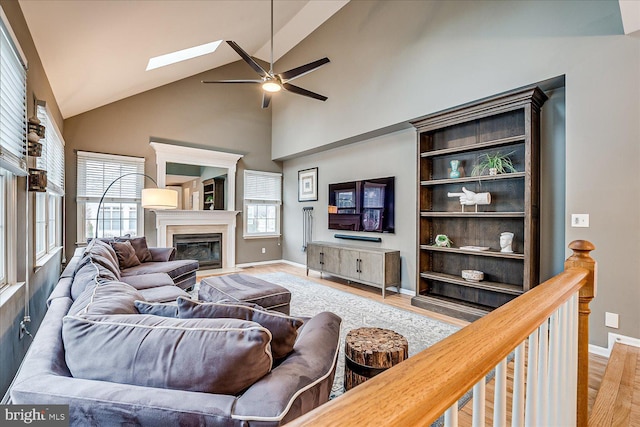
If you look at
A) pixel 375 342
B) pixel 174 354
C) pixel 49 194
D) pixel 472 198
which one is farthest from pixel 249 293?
pixel 49 194

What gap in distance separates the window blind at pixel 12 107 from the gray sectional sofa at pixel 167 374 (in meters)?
1.46

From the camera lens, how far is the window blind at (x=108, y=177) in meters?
5.11

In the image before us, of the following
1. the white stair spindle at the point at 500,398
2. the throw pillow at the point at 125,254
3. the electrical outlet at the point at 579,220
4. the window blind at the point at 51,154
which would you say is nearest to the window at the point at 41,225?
the window blind at the point at 51,154

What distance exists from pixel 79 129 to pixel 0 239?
12.1 feet

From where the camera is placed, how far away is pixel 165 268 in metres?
4.08

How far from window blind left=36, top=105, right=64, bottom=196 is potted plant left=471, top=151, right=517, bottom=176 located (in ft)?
15.5

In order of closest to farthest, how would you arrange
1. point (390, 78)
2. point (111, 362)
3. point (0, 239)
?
1. point (111, 362)
2. point (0, 239)
3. point (390, 78)

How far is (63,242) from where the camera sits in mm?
4875

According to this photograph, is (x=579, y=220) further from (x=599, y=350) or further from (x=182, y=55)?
(x=182, y=55)

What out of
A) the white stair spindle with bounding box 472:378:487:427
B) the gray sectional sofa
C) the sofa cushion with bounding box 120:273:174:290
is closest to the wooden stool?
the gray sectional sofa

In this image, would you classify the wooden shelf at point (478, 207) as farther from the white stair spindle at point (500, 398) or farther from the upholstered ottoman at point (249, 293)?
the white stair spindle at point (500, 398)

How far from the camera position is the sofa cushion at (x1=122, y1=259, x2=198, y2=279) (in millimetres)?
3878

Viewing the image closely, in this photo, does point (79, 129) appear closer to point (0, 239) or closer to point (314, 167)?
point (0, 239)

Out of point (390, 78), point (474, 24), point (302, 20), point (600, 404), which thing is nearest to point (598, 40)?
point (474, 24)
